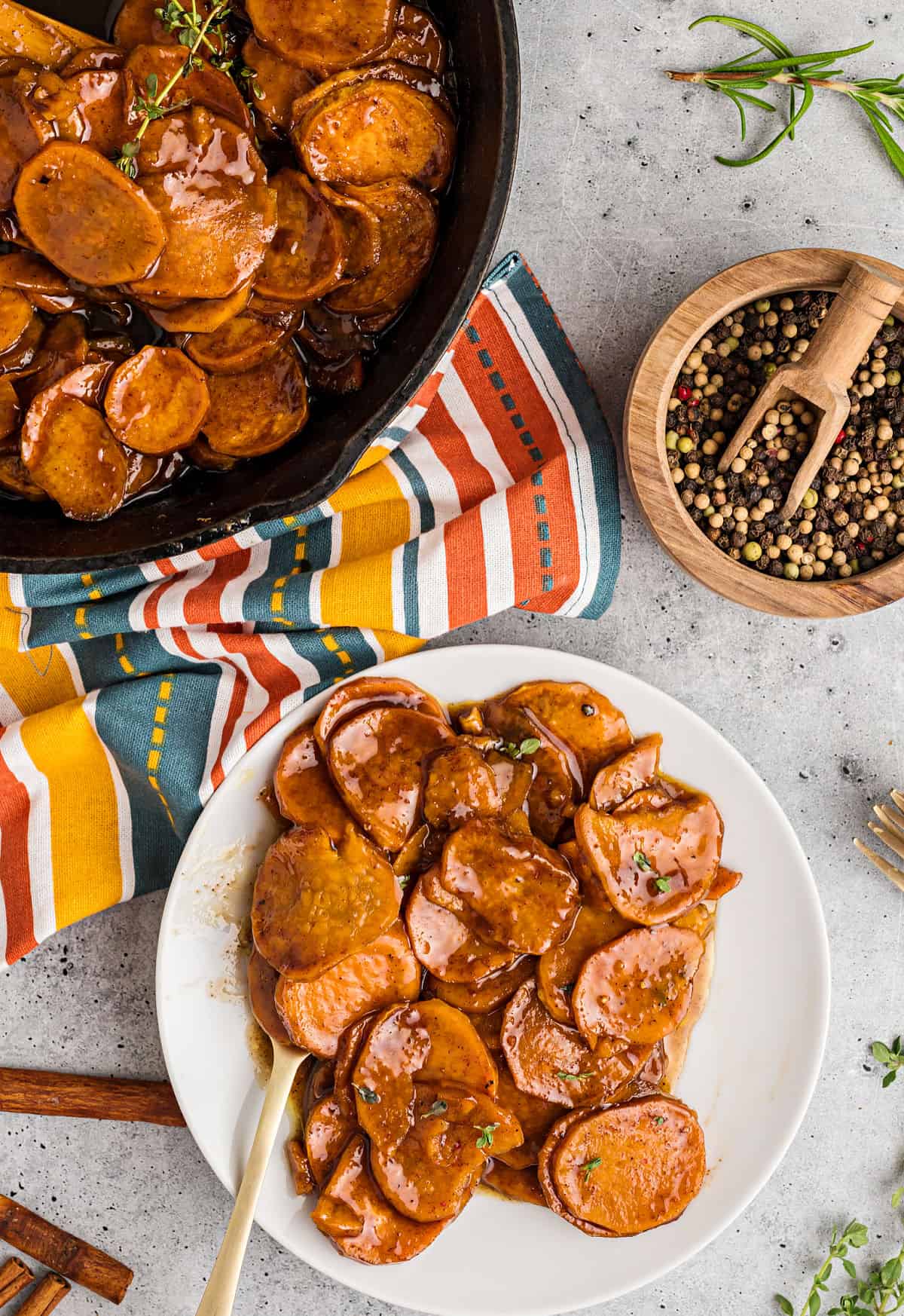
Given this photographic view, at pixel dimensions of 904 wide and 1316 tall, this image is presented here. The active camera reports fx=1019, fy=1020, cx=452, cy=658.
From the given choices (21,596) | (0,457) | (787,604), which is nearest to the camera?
(0,457)

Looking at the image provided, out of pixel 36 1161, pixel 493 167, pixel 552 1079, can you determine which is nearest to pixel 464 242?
pixel 493 167

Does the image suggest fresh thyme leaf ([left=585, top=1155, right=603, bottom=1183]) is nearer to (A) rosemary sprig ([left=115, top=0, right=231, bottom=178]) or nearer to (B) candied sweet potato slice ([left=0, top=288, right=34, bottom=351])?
(B) candied sweet potato slice ([left=0, top=288, right=34, bottom=351])

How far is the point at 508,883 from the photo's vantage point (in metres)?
1.97

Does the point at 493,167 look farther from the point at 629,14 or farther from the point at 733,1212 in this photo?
the point at 733,1212

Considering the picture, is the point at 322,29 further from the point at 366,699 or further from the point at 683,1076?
the point at 683,1076

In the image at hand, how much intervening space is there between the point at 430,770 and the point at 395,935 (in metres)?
0.34

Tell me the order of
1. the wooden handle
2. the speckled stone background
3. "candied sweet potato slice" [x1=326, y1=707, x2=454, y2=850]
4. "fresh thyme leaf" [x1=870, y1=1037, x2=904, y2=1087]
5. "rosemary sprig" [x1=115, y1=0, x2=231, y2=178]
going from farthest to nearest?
"fresh thyme leaf" [x1=870, y1=1037, x2=904, y2=1087]
the speckled stone background
"candied sweet potato slice" [x1=326, y1=707, x2=454, y2=850]
the wooden handle
"rosemary sprig" [x1=115, y1=0, x2=231, y2=178]

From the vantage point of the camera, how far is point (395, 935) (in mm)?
2035

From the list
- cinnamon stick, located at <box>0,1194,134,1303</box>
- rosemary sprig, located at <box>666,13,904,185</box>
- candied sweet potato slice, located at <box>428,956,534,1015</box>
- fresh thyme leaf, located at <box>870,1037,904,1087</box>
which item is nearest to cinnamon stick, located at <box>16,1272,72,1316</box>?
cinnamon stick, located at <box>0,1194,134,1303</box>

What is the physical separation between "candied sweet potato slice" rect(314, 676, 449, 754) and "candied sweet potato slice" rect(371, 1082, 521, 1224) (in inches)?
29.1

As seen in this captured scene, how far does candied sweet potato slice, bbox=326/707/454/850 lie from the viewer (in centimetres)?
201

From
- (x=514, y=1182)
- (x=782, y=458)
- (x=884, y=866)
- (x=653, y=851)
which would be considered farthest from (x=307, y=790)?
(x=884, y=866)

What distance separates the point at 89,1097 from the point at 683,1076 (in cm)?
129

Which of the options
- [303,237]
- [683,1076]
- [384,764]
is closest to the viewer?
[303,237]
